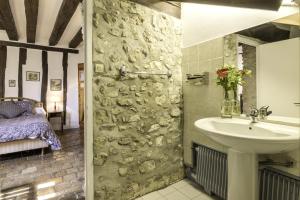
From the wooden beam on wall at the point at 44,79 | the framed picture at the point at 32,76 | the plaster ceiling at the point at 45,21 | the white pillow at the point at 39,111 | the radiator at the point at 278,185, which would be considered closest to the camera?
the radiator at the point at 278,185

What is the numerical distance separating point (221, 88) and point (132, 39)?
3.53 feet

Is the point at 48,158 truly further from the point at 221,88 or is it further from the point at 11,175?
the point at 221,88

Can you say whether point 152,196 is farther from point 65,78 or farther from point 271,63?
point 65,78

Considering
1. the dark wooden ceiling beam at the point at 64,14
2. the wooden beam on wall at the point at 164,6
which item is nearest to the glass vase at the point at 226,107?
the wooden beam on wall at the point at 164,6

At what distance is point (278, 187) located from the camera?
1.55 m

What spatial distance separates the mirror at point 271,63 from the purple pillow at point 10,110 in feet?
14.7

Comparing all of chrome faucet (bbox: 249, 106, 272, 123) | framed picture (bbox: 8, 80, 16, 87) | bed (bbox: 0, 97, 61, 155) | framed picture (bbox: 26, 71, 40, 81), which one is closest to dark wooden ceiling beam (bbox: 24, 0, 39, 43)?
framed picture (bbox: 26, 71, 40, 81)

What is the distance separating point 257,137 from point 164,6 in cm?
185

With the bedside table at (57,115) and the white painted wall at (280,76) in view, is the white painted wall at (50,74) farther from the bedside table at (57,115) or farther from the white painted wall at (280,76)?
the white painted wall at (280,76)

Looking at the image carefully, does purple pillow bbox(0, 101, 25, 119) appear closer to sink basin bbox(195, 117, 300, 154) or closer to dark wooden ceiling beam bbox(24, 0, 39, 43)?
dark wooden ceiling beam bbox(24, 0, 39, 43)

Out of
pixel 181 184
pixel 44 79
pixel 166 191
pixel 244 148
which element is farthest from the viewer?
pixel 44 79

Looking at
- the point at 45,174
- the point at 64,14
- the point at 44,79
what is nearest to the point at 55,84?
the point at 44,79

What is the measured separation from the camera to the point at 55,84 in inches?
213

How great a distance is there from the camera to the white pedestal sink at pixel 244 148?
47.5 inches
